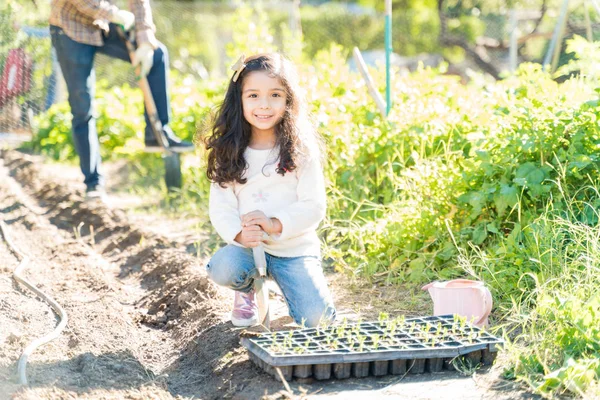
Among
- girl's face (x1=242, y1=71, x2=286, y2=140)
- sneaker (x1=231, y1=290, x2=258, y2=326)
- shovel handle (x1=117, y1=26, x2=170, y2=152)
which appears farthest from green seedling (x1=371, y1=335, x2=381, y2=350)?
shovel handle (x1=117, y1=26, x2=170, y2=152)

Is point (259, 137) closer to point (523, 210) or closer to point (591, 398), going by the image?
point (523, 210)

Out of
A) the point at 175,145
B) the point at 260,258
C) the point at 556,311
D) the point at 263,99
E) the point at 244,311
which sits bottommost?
the point at 244,311

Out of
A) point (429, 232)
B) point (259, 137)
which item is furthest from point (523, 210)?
point (259, 137)

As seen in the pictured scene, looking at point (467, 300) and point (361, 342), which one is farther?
point (467, 300)

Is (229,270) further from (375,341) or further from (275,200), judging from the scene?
(375,341)

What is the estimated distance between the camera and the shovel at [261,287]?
331 centimetres

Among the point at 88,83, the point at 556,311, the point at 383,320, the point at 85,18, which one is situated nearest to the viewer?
the point at 556,311

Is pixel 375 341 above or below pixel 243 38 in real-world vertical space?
below

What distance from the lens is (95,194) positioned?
5.85m

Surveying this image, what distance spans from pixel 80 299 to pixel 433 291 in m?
1.68

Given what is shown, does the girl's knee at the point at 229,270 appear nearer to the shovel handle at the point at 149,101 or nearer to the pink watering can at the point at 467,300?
the pink watering can at the point at 467,300

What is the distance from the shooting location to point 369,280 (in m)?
4.05

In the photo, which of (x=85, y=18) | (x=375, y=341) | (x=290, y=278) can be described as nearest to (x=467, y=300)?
(x=375, y=341)

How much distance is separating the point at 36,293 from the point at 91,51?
2.20 m
